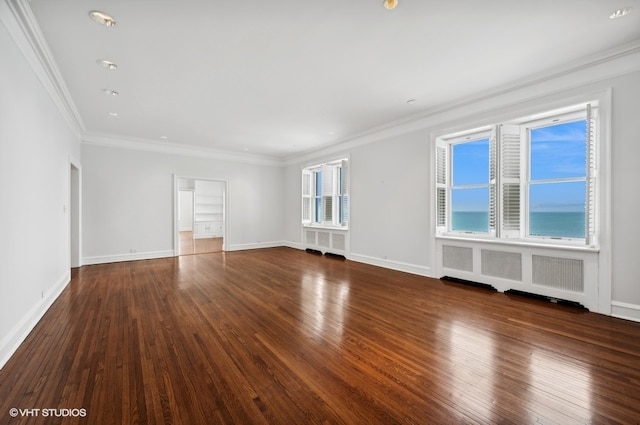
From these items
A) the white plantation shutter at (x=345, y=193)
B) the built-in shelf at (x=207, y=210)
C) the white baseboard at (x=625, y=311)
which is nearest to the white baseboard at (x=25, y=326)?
the white plantation shutter at (x=345, y=193)

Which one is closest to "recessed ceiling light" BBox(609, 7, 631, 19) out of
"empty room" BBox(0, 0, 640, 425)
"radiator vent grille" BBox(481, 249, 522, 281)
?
"empty room" BBox(0, 0, 640, 425)

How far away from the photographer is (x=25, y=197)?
268cm

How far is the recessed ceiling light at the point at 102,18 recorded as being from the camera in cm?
236

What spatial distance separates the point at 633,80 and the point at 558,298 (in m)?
2.68

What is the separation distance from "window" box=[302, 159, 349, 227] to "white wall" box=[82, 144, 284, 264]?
5.36 feet

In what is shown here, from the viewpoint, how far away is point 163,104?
4.41 metres

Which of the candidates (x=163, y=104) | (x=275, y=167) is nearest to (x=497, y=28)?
(x=163, y=104)

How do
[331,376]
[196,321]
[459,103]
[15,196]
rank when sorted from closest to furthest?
[331,376]
[15,196]
[196,321]
[459,103]

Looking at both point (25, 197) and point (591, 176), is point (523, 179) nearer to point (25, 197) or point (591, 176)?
point (591, 176)

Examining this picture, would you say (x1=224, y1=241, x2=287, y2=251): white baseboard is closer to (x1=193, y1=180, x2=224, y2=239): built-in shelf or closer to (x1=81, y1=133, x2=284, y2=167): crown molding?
(x1=81, y1=133, x2=284, y2=167): crown molding

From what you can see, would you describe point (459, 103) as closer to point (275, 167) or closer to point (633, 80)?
point (633, 80)

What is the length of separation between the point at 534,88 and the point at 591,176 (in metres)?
1.36

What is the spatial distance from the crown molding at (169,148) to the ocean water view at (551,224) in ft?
20.3

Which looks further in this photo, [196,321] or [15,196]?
[196,321]
